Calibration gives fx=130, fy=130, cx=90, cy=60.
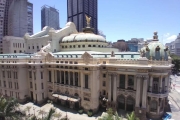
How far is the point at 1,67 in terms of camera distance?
52844 mm

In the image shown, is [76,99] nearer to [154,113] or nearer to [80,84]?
[80,84]

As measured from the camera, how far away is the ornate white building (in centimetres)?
Answer: 3572

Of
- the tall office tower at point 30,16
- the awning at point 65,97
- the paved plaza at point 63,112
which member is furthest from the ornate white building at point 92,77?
the tall office tower at point 30,16

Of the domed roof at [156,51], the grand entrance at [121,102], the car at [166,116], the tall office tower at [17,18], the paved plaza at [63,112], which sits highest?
the tall office tower at [17,18]

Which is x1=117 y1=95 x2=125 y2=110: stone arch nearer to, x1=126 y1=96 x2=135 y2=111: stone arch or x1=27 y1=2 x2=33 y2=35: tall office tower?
x1=126 y1=96 x2=135 y2=111: stone arch

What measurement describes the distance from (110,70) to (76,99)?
14.5 meters

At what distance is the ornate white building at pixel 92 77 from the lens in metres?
35.7

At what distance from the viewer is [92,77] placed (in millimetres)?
38938

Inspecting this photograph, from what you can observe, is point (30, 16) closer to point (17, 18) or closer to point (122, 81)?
point (17, 18)

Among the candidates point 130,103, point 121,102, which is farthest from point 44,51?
point 130,103

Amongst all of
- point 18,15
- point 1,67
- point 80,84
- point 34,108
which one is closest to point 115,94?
point 80,84

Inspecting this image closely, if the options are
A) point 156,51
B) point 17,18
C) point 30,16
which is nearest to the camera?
point 156,51

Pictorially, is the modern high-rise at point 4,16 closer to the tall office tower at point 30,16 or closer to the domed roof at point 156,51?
the tall office tower at point 30,16

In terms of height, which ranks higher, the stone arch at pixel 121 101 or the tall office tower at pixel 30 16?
the tall office tower at pixel 30 16
